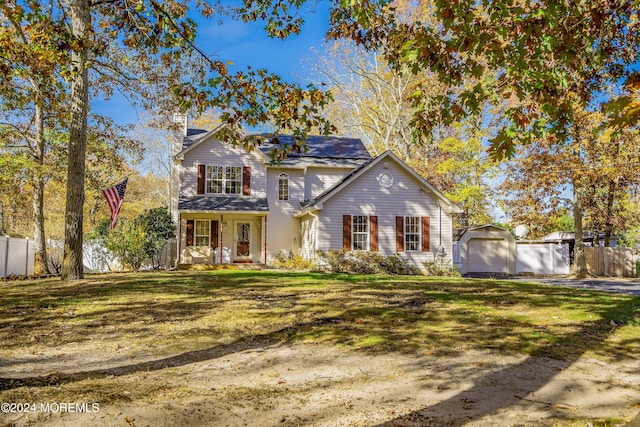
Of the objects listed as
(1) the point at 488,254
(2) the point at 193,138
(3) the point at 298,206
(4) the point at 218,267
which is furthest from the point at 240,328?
A: (1) the point at 488,254

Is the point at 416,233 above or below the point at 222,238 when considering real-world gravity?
above

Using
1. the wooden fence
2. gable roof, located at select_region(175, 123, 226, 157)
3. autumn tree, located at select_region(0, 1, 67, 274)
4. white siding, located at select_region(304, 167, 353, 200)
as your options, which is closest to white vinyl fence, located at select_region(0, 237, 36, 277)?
autumn tree, located at select_region(0, 1, 67, 274)

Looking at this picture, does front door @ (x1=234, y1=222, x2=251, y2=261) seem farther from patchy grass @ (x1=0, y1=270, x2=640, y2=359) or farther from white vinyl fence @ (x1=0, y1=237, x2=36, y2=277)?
patchy grass @ (x1=0, y1=270, x2=640, y2=359)

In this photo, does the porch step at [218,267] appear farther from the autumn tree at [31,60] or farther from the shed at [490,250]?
the shed at [490,250]

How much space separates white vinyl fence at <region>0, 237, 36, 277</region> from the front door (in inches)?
373

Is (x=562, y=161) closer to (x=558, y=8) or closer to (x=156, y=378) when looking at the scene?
(x=558, y=8)

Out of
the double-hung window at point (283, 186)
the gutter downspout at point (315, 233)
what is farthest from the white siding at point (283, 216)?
the gutter downspout at point (315, 233)

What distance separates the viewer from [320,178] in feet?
87.7

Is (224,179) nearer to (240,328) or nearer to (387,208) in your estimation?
(387,208)

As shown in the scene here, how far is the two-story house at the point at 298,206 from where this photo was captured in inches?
906

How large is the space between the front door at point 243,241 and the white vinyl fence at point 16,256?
9470 millimetres

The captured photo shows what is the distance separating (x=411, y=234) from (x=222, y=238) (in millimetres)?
9782

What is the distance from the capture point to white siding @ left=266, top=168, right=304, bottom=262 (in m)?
25.6

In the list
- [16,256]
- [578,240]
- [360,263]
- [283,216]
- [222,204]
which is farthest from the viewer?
[578,240]
